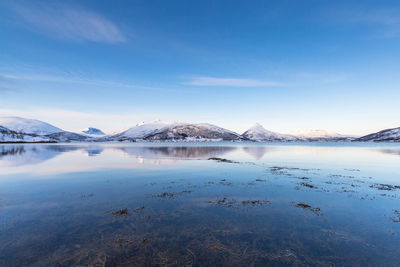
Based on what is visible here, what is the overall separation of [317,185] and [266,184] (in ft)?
23.3

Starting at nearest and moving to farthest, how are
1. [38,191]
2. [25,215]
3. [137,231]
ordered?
[137,231]
[25,215]
[38,191]

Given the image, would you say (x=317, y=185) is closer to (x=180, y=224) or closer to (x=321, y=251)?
(x=321, y=251)

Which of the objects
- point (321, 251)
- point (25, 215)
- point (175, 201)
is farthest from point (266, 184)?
point (25, 215)

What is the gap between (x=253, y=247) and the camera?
1084 cm

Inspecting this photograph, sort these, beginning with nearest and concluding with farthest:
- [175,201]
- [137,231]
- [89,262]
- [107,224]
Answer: [89,262] → [137,231] → [107,224] → [175,201]

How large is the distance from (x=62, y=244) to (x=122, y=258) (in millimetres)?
4068

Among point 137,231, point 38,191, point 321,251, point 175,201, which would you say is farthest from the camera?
point 38,191

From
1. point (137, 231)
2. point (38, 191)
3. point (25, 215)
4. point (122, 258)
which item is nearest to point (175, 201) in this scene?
point (137, 231)

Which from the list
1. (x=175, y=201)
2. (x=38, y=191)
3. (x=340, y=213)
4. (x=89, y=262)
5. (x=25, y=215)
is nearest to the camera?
(x=89, y=262)

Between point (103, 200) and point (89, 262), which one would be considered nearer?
point (89, 262)

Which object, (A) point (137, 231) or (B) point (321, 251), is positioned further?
(A) point (137, 231)

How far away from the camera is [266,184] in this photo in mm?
26516

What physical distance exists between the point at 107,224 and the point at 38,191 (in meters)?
14.9

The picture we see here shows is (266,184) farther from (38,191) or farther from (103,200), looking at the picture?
(38,191)
